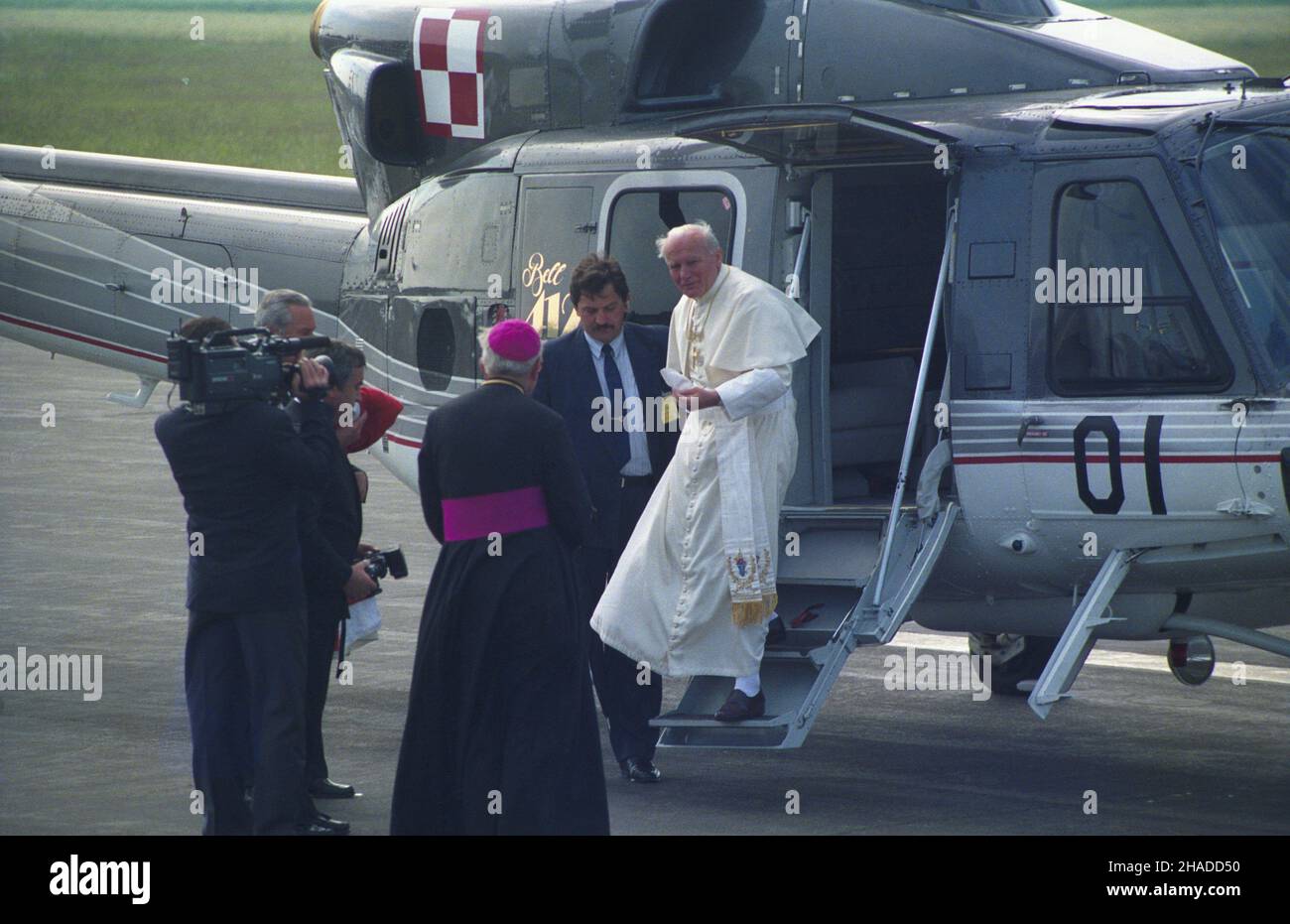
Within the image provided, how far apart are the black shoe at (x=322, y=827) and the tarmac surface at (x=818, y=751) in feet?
0.51

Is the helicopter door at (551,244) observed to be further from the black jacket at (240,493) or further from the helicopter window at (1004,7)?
the black jacket at (240,493)

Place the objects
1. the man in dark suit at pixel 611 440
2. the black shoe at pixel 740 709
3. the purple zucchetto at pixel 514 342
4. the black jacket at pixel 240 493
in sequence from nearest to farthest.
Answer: the purple zucchetto at pixel 514 342
the black jacket at pixel 240 493
the black shoe at pixel 740 709
the man in dark suit at pixel 611 440

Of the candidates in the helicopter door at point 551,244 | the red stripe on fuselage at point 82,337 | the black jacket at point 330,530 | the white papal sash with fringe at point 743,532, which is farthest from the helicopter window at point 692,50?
the red stripe on fuselage at point 82,337

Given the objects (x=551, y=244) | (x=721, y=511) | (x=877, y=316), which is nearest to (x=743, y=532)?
(x=721, y=511)

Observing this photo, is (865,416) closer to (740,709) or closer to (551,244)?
(551,244)

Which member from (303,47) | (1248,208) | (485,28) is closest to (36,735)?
(485,28)

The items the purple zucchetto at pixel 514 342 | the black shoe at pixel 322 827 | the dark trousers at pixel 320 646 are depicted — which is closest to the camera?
the purple zucchetto at pixel 514 342

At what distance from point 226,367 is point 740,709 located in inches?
98.9

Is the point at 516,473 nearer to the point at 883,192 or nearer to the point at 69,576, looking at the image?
the point at 883,192

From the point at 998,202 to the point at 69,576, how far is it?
8.15 metres

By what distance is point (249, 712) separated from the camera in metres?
6.61

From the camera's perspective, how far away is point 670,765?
8.31 metres

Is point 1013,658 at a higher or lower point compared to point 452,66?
lower

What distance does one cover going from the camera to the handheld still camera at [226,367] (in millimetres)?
6312
